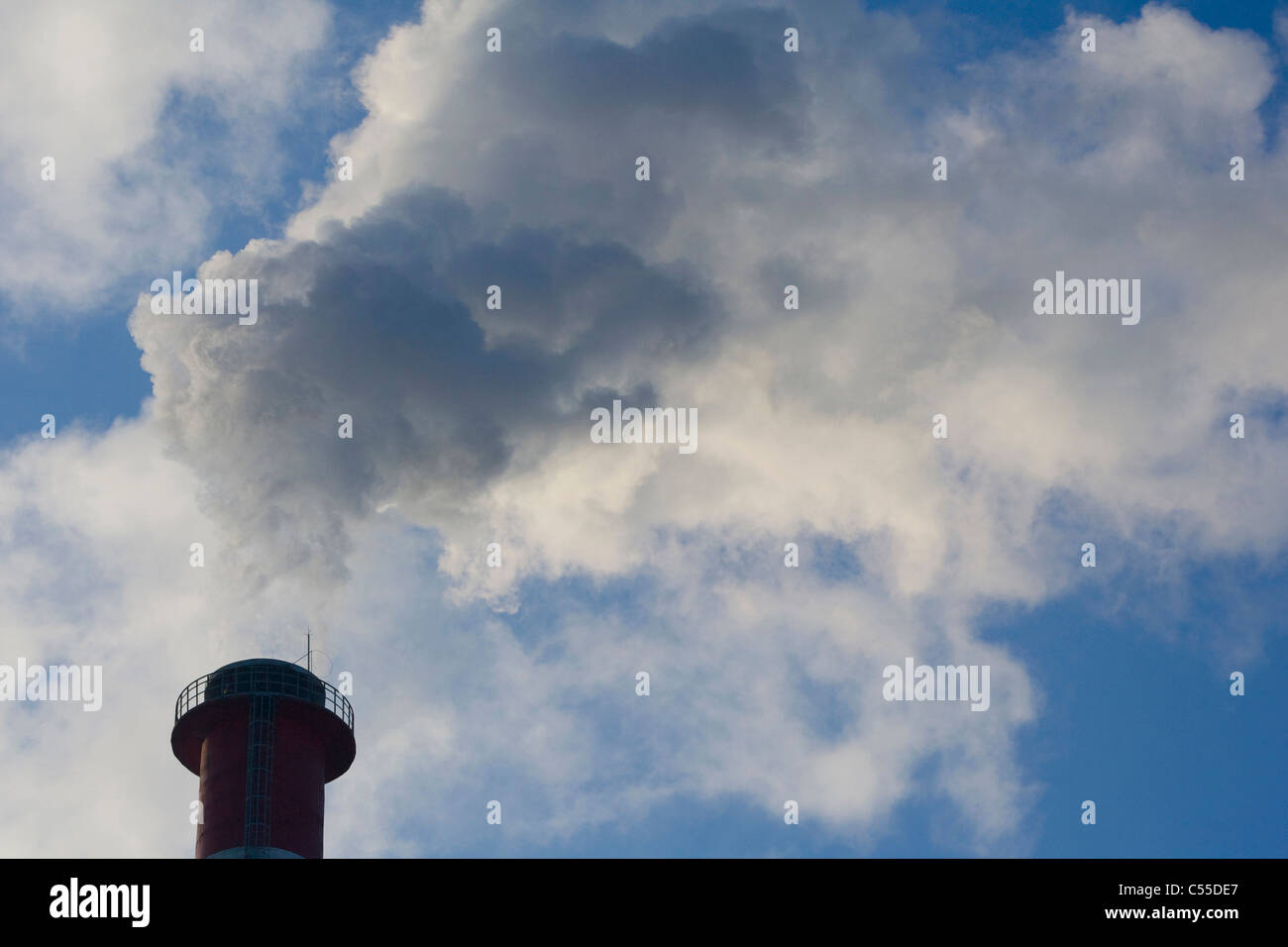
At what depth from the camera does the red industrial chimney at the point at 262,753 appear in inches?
1914

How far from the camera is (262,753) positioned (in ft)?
163

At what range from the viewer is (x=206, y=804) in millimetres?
49750

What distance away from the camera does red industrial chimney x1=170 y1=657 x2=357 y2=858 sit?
4862 cm
